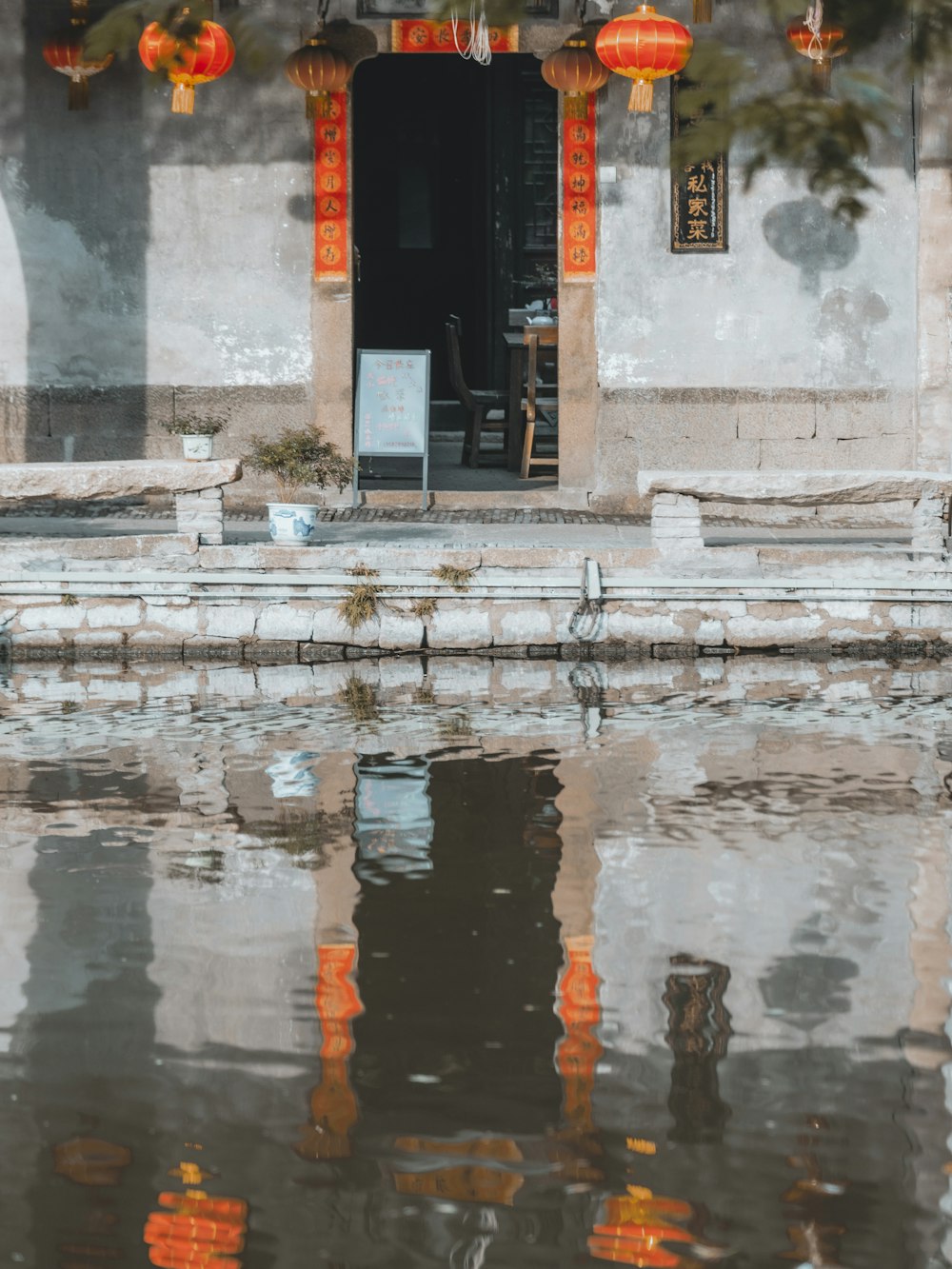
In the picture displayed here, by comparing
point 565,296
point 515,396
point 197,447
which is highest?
point 565,296

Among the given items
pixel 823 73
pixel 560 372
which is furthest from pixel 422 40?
pixel 823 73

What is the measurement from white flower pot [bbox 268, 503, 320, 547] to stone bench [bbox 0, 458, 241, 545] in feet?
1.00

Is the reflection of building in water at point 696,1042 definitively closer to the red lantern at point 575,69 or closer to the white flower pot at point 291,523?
the white flower pot at point 291,523

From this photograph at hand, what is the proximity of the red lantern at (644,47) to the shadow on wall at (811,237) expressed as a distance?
6.94 feet

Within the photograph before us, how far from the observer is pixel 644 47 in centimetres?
1003

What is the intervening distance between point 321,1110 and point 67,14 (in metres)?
9.68

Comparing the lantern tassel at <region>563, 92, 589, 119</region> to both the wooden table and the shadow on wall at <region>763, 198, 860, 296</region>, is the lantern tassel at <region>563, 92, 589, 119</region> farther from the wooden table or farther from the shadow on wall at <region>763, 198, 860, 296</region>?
the wooden table

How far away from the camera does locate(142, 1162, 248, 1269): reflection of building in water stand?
330 centimetres

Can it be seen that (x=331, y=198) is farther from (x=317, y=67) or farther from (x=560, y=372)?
(x=560, y=372)

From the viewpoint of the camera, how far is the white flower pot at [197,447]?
992 centimetres

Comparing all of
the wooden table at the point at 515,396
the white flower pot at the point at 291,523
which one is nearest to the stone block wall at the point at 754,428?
the wooden table at the point at 515,396

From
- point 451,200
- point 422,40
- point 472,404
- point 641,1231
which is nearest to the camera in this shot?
point 641,1231

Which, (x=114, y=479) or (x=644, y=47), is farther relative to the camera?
(x=644, y=47)

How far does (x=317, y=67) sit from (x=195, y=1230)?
952 cm
